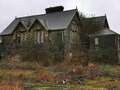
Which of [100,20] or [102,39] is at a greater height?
[100,20]

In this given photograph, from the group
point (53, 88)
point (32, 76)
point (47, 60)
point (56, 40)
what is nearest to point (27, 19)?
point (56, 40)

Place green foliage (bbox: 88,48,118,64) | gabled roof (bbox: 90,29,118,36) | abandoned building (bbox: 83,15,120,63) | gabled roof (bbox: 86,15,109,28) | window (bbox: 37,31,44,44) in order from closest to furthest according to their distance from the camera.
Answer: green foliage (bbox: 88,48,118,64) → abandoned building (bbox: 83,15,120,63) → gabled roof (bbox: 90,29,118,36) → window (bbox: 37,31,44,44) → gabled roof (bbox: 86,15,109,28)

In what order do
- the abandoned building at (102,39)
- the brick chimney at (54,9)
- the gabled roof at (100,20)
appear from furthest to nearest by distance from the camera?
the brick chimney at (54,9)
the gabled roof at (100,20)
the abandoned building at (102,39)

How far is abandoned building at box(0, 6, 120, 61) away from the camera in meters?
38.9

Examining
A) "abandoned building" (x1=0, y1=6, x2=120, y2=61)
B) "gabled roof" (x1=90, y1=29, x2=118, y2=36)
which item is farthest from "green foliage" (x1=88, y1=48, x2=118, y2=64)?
"gabled roof" (x1=90, y1=29, x2=118, y2=36)

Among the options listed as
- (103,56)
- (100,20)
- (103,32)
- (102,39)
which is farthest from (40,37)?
(100,20)

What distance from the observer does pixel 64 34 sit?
3884 cm

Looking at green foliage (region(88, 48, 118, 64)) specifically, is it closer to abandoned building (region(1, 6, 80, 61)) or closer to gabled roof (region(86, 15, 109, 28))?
abandoned building (region(1, 6, 80, 61))

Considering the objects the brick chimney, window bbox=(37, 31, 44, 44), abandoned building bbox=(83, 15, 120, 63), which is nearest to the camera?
abandoned building bbox=(83, 15, 120, 63)

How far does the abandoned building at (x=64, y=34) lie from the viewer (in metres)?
38.9

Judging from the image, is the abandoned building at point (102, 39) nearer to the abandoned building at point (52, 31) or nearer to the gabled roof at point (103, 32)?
the gabled roof at point (103, 32)

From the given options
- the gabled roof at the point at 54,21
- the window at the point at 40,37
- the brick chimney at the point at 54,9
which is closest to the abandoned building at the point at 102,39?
the gabled roof at the point at 54,21

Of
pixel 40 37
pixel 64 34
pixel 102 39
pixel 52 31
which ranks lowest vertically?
pixel 102 39

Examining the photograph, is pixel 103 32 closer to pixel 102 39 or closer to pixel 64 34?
pixel 102 39
